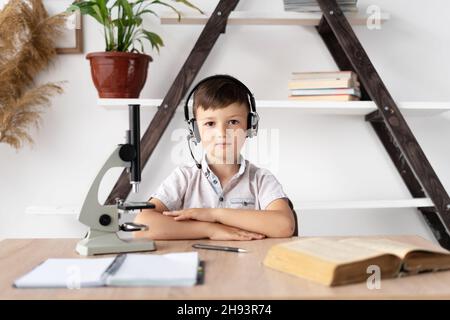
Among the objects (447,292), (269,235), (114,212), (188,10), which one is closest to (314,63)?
(188,10)

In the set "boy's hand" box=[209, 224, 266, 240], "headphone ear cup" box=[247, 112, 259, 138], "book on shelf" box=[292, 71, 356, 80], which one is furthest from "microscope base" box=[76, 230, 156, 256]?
"book on shelf" box=[292, 71, 356, 80]

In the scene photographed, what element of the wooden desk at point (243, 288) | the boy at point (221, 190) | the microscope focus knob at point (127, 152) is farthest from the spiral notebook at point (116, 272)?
the boy at point (221, 190)

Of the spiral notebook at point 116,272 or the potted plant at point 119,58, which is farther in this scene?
the potted plant at point 119,58

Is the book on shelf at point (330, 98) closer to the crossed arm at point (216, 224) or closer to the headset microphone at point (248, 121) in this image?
the headset microphone at point (248, 121)

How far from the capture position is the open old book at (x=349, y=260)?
98 centimetres

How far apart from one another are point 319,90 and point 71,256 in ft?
5.40

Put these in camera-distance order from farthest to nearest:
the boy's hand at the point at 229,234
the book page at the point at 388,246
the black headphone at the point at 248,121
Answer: the black headphone at the point at 248,121, the boy's hand at the point at 229,234, the book page at the point at 388,246

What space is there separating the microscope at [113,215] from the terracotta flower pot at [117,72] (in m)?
1.28

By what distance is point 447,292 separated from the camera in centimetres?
93

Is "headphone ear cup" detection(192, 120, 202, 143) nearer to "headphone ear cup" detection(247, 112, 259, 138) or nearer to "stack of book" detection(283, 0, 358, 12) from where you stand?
"headphone ear cup" detection(247, 112, 259, 138)

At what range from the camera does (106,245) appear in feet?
4.28

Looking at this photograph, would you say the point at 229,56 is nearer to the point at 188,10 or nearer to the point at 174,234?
the point at 188,10

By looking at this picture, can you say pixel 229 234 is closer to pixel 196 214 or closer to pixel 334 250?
pixel 196 214

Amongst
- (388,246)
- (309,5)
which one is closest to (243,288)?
(388,246)
